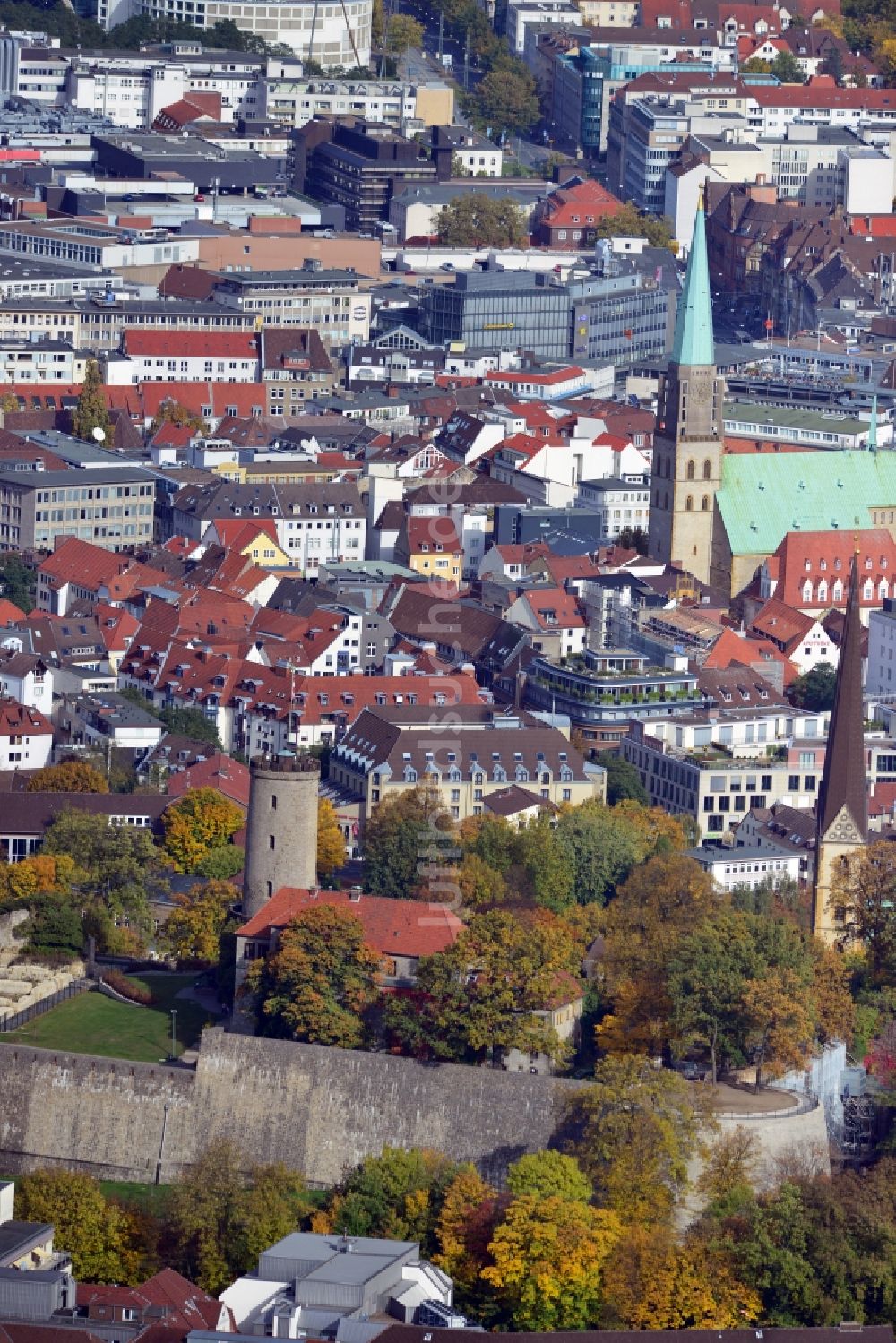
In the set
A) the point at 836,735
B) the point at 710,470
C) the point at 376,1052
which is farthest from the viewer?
the point at 710,470

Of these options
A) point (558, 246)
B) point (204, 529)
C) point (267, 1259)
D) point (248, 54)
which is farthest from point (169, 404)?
point (267, 1259)

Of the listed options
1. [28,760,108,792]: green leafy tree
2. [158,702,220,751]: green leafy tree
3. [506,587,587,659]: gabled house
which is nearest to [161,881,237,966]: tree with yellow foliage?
[28,760,108,792]: green leafy tree

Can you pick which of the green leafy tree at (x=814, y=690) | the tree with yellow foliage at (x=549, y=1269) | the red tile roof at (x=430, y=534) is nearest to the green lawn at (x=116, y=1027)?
the tree with yellow foliage at (x=549, y=1269)

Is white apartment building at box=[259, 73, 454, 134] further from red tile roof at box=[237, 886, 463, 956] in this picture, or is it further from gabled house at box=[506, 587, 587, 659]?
red tile roof at box=[237, 886, 463, 956]

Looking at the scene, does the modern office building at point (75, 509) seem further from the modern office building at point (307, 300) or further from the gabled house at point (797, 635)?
the modern office building at point (307, 300)

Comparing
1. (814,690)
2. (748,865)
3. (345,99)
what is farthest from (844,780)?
(345,99)

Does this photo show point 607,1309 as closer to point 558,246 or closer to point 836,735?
point 836,735
